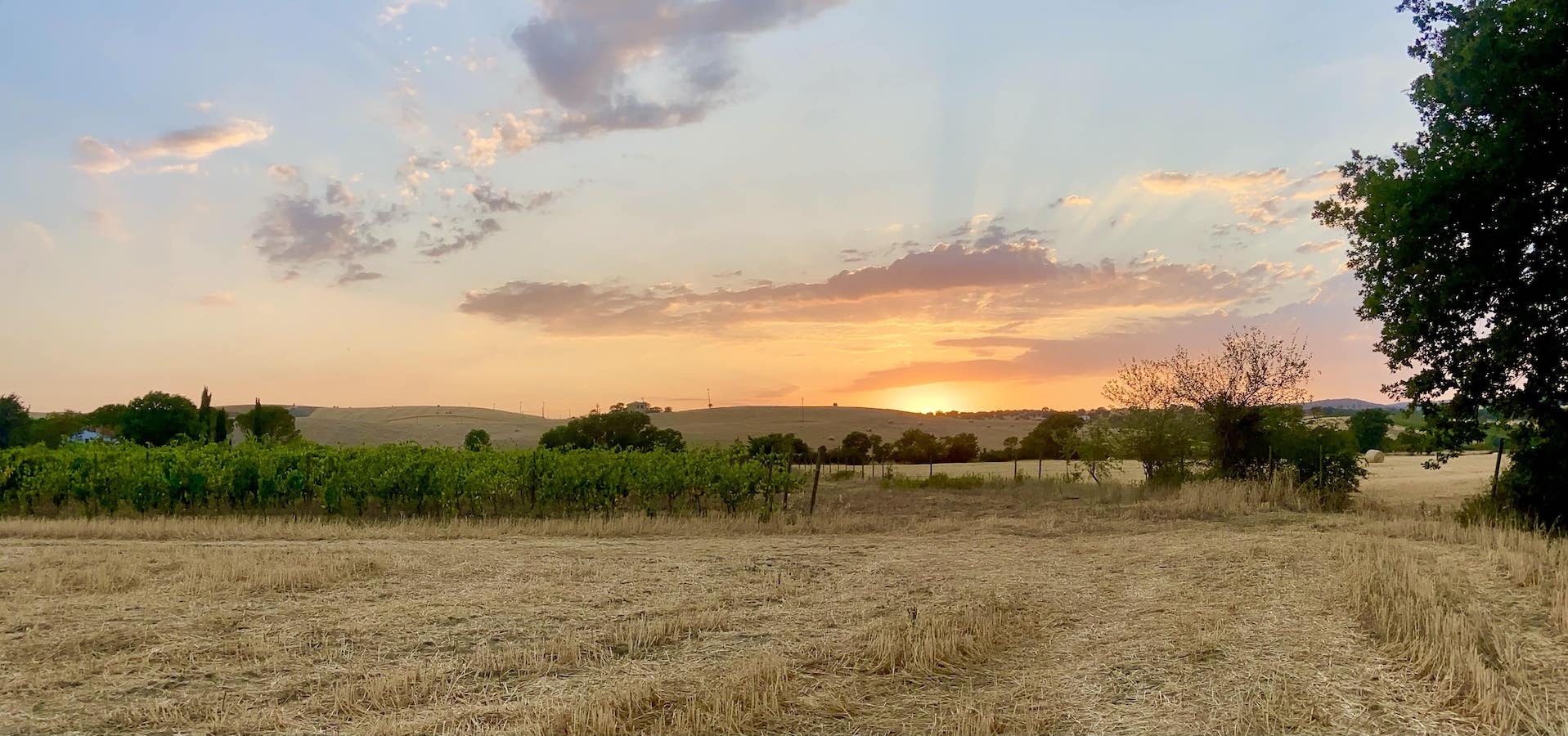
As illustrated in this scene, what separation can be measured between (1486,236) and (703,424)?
3111 inches

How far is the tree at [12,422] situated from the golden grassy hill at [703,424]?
17.6 metres

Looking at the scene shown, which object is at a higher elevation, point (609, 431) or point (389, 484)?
point (609, 431)

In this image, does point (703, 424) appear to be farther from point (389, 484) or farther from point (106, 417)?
point (389, 484)

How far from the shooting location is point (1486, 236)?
48.2 ft

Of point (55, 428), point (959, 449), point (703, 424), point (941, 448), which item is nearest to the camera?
point (941, 448)

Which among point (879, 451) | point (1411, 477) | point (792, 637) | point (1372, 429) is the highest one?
point (1372, 429)

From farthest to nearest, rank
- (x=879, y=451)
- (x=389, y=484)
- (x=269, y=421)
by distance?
(x=269, y=421) < (x=879, y=451) < (x=389, y=484)

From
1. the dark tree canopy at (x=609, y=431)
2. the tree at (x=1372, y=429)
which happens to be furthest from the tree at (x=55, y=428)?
the tree at (x=1372, y=429)

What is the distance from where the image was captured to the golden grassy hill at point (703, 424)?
3157 inches

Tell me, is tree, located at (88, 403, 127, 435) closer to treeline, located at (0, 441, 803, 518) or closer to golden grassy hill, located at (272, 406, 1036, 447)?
golden grassy hill, located at (272, 406, 1036, 447)

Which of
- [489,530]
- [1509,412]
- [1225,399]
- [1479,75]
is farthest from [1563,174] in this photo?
[489,530]

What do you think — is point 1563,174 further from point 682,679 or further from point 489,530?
point 489,530

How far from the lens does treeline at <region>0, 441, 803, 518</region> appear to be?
20.3 metres

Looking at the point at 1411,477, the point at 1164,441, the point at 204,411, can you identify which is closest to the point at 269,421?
the point at 204,411
